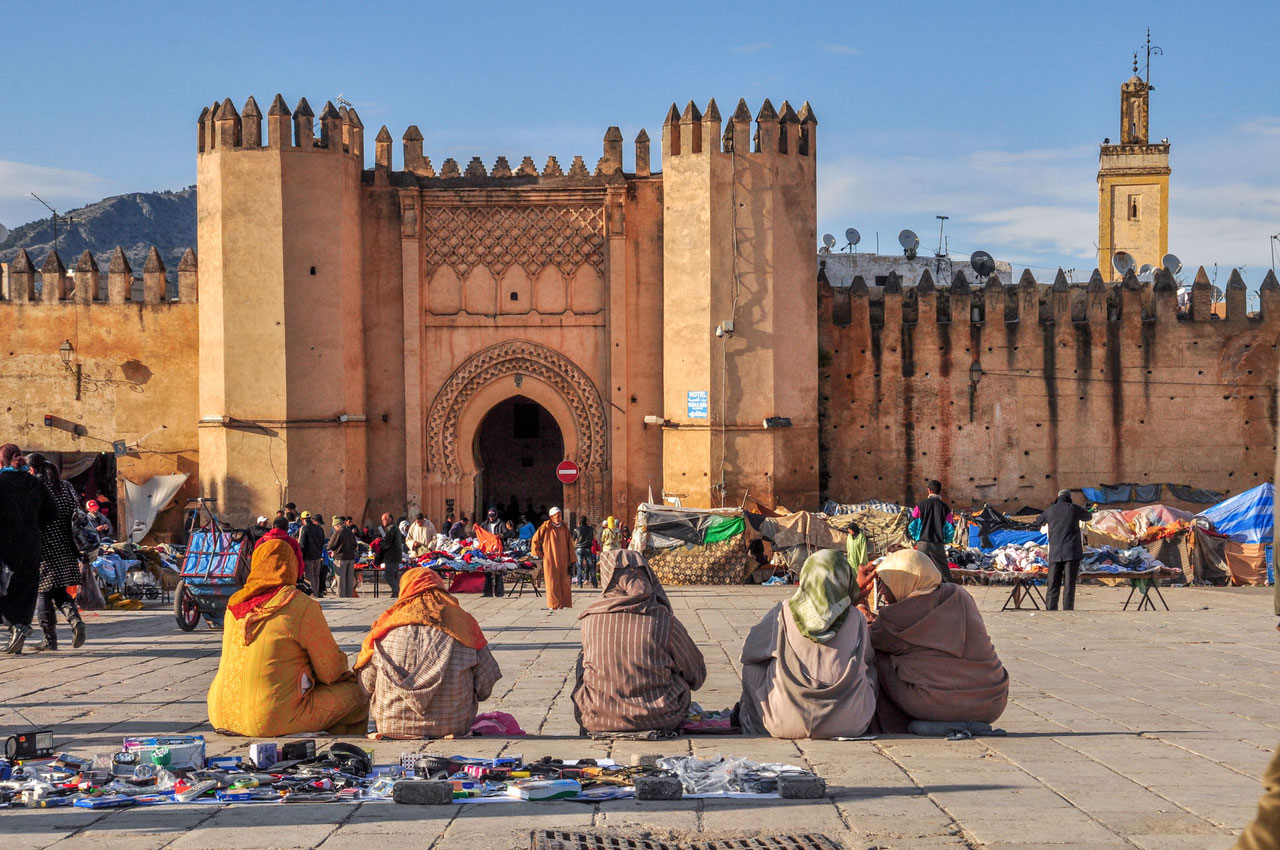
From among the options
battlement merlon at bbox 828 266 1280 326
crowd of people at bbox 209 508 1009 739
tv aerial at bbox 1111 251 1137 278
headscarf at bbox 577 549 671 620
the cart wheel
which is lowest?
the cart wheel

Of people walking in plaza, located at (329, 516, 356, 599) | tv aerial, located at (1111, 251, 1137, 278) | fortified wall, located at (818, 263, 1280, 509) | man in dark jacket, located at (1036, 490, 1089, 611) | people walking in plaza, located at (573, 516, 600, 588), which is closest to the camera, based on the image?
man in dark jacket, located at (1036, 490, 1089, 611)

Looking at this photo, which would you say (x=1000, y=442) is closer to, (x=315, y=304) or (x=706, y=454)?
(x=706, y=454)

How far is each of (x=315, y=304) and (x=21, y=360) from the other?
5.86m

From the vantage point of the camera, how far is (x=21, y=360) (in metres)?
22.4

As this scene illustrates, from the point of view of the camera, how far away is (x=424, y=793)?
4875 mm

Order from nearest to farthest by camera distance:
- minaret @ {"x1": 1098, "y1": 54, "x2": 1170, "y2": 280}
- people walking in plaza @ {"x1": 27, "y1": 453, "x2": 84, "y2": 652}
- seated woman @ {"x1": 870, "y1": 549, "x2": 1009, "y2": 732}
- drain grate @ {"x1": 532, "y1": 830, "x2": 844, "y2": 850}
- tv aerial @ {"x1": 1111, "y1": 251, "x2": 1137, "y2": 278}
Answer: drain grate @ {"x1": 532, "y1": 830, "x2": 844, "y2": 850}, seated woman @ {"x1": 870, "y1": 549, "x2": 1009, "y2": 732}, people walking in plaza @ {"x1": 27, "y1": 453, "x2": 84, "y2": 652}, tv aerial @ {"x1": 1111, "y1": 251, "x2": 1137, "y2": 278}, minaret @ {"x1": 1098, "y1": 54, "x2": 1170, "y2": 280}

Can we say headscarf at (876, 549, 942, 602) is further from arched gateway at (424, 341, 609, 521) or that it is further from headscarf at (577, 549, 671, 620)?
arched gateway at (424, 341, 609, 521)

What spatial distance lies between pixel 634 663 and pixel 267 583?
70.6 inches

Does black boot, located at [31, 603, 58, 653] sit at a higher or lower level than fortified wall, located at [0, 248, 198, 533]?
lower

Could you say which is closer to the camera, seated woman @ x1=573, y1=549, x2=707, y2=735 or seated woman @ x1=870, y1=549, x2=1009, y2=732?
seated woman @ x1=573, y1=549, x2=707, y2=735

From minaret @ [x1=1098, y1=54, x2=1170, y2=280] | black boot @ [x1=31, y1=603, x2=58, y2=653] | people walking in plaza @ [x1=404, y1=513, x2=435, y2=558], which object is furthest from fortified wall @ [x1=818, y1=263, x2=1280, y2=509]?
minaret @ [x1=1098, y1=54, x2=1170, y2=280]

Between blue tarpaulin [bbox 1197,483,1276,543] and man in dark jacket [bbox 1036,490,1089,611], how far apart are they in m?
5.46

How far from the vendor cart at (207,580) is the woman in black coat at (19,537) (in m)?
2.31

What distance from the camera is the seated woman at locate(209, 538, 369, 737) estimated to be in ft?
20.5
